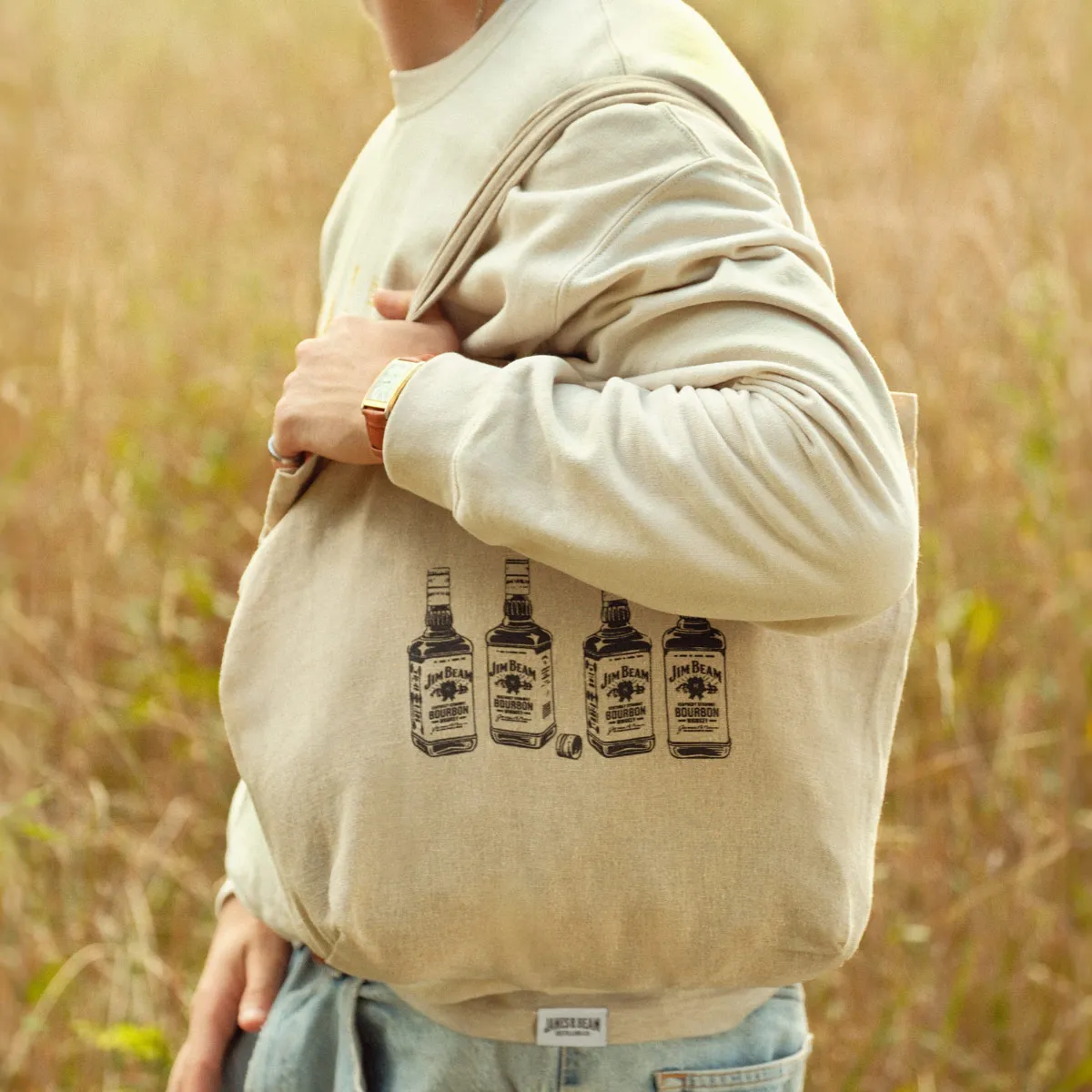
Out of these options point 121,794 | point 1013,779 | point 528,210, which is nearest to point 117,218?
point 121,794

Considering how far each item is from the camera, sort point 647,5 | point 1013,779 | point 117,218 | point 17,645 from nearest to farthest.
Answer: point 647,5 < point 1013,779 < point 17,645 < point 117,218

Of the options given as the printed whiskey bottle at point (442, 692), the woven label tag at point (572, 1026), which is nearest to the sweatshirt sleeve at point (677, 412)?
the printed whiskey bottle at point (442, 692)

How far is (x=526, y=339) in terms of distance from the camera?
922 mm

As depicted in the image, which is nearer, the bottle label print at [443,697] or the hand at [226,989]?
the bottle label print at [443,697]

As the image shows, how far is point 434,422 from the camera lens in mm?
872

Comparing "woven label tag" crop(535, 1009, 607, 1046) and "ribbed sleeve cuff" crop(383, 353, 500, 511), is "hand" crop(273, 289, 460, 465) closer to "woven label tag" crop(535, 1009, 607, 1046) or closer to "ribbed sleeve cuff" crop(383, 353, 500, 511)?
"ribbed sleeve cuff" crop(383, 353, 500, 511)

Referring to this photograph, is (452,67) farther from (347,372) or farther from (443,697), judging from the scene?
(443,697)

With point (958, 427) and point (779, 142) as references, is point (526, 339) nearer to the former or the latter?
point (779, 142)

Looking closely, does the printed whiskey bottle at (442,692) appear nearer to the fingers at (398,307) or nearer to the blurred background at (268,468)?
the fingers at (398,307)

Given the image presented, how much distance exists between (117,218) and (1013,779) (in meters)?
→ 2.47

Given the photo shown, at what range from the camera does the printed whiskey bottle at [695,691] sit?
36.5 inches

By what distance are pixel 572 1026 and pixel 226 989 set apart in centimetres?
37

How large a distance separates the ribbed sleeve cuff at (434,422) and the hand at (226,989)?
1.74 feet

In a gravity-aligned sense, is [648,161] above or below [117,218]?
below
